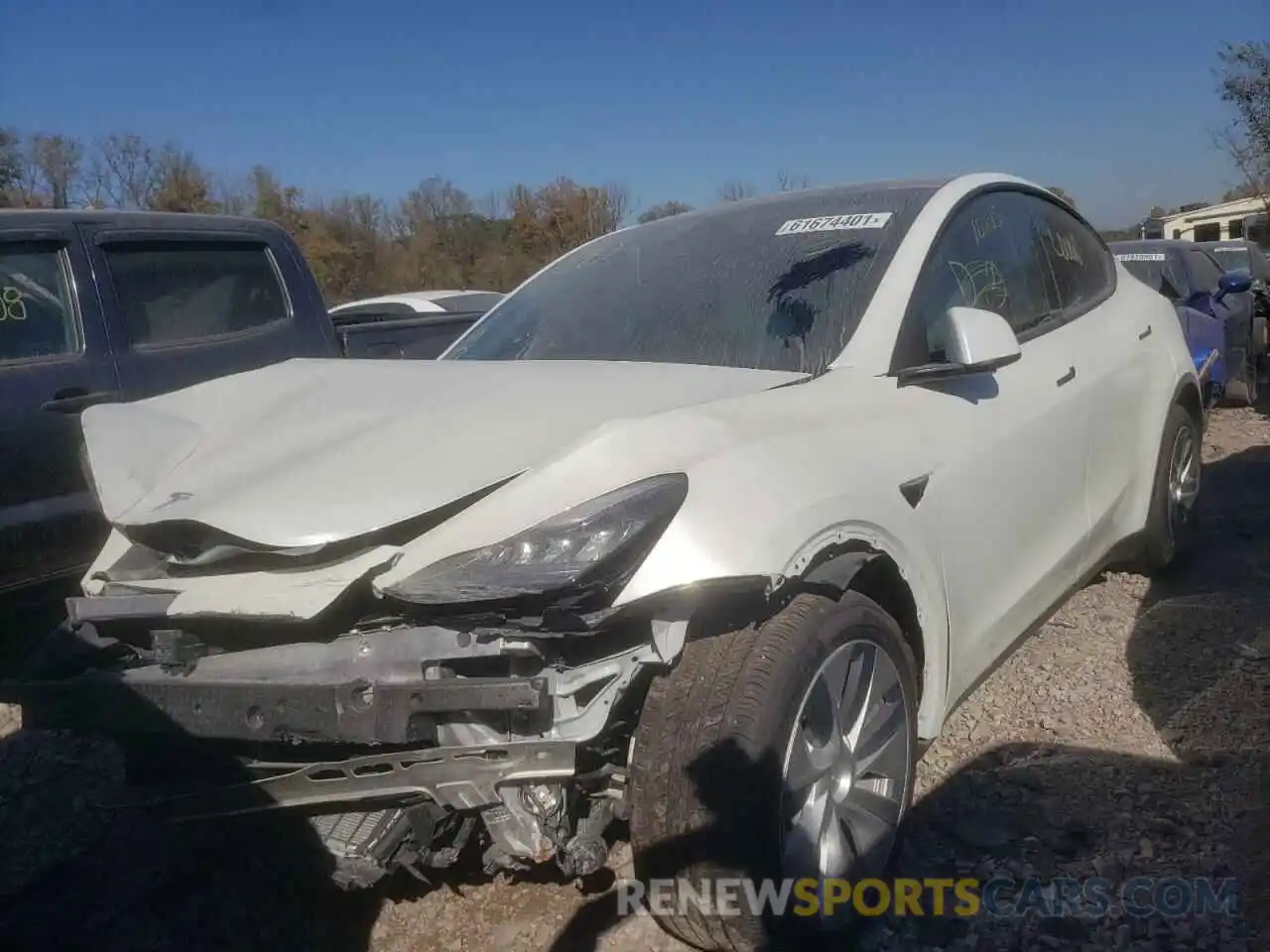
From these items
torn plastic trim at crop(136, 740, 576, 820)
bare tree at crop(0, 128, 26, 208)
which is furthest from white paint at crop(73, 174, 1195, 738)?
bare tree at crop(0, 128, 26, 208)

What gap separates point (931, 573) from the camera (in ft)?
8.77

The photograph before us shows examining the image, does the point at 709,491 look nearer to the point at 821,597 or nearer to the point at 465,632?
the point at 821,597

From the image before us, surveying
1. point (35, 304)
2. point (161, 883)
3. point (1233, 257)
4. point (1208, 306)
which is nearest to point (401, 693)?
point (161, 883)

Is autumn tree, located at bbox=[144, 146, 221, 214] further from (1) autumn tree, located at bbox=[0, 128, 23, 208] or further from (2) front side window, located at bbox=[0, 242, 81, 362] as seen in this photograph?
(2) front side window, located at bbox=[0, 242, 81, 362]

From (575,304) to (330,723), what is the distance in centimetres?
188

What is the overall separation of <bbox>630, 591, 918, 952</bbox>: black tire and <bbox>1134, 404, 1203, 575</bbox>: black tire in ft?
8.64

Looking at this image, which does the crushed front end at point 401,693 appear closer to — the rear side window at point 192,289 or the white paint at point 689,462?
the white paint at point 689,462

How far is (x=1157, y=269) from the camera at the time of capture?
9.06 m

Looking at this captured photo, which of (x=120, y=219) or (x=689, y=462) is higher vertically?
(x=120, y=219)

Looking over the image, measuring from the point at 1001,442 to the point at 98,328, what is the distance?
11.2ft

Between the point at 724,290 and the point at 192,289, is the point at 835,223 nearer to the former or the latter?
the point at 724,290

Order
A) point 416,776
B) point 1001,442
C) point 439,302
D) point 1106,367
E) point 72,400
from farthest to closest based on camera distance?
point 439,302
point 72,400
point 1106,367
point 1001,442
point 416,776

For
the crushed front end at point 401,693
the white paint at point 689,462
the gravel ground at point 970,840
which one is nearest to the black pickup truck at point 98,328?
the gravel ground at point 970,840

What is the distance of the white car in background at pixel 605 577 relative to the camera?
2064 mm
